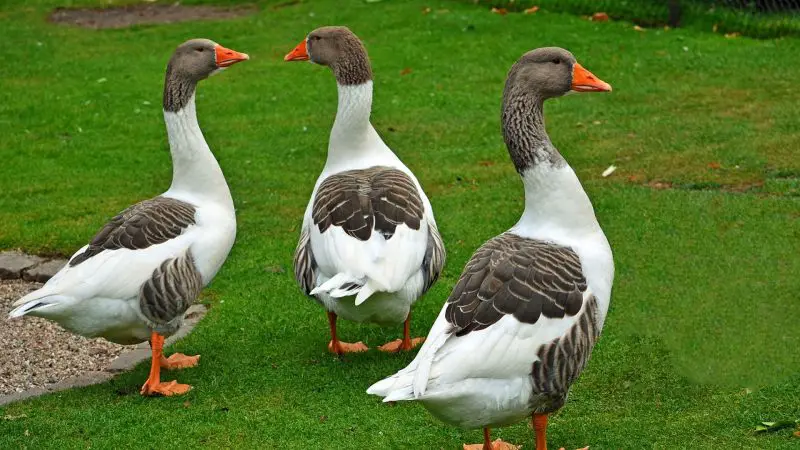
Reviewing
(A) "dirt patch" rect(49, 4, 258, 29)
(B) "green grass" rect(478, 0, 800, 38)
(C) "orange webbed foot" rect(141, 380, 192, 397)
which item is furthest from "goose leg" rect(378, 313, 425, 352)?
(A) "dirt patch" rect(49, 4, 258, 29)

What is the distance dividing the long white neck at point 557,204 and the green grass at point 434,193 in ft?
3.78

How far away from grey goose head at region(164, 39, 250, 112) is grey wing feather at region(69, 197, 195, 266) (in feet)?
2.47

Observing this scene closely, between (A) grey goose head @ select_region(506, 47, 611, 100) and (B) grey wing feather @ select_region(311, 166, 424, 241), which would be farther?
(B) grey wing feather @ select_region(311, 166, 424, 241)

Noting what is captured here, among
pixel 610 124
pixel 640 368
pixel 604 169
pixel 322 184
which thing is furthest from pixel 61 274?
pixel 610 124

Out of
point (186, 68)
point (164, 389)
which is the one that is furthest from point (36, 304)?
point (186, 68)

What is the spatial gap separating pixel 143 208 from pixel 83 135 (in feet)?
19.3

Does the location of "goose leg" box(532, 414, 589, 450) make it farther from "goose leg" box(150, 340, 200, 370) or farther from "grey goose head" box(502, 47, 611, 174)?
"goose leg" box(150, 340, 200, 370)

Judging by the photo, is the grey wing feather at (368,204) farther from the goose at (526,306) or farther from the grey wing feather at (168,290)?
the goose at (526,306)

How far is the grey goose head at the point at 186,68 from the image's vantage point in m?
7.08

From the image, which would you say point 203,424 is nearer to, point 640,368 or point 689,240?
point 640,368

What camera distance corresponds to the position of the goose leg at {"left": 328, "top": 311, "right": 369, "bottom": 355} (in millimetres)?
6984

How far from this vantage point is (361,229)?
20.8ft

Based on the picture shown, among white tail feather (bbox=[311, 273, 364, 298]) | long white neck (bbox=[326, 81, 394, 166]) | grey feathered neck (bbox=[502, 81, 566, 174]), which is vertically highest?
grey feathered neck (bbox=[502, 81, 566, 174])

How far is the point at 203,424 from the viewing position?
6.07 metres
